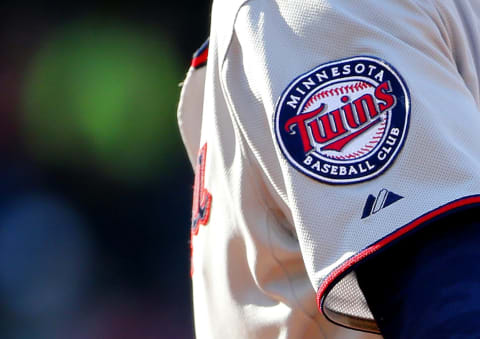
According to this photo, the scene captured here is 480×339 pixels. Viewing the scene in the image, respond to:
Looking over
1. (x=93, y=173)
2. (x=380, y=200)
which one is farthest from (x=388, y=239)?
(x=93, y=173)

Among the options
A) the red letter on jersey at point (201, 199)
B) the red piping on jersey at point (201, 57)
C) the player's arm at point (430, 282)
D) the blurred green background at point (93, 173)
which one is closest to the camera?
the player's arm at point (430, 282)

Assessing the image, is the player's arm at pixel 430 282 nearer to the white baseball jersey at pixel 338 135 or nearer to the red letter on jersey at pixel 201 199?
the white baseball jersey at pixel 338 135

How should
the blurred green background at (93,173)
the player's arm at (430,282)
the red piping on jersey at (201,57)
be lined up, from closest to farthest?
the player's arm at (430,282)
the red piping on jersey at (201,57)
the blurred green background at (93,173)

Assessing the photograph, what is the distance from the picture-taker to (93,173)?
11.4ft

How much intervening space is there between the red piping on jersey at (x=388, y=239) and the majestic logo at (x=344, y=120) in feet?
0.16

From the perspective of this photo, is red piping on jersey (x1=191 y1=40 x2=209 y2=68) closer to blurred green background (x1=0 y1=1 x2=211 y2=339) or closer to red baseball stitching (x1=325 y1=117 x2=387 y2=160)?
red baseball stitching (x1=325 y1=117 x2=387 y2=160)

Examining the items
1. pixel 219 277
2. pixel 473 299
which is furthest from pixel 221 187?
pixel 473 299

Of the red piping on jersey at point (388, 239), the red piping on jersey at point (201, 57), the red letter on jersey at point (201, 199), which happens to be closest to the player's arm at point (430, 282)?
the red piping on jersey at point (388, 239)

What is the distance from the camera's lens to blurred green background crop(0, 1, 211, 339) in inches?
132

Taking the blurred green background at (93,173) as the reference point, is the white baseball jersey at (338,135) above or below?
above

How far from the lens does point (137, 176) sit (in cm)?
350

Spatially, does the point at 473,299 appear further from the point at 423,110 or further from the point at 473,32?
the point at 473,32

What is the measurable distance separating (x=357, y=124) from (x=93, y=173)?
9.77 ft

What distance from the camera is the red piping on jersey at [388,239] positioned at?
55 cm
